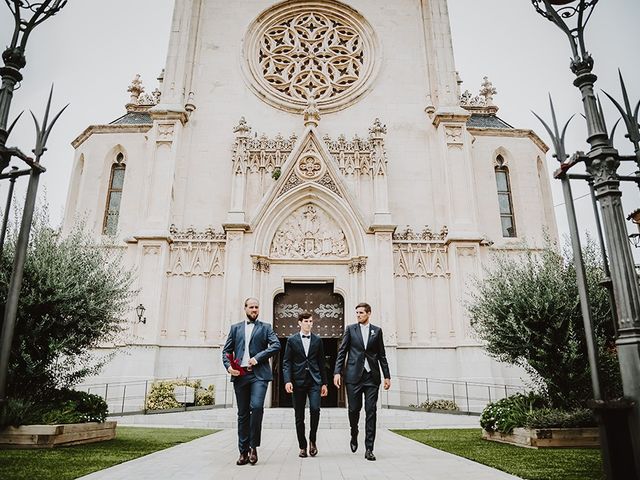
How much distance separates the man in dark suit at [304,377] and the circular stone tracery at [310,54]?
1645cm

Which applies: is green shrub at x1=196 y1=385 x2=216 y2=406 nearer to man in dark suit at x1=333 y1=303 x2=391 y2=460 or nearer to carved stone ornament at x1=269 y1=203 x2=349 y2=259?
carved stone ornament at x1=269 y1=203 x2=349 y2=259

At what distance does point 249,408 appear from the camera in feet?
22.1

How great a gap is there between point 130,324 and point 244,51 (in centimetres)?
1355

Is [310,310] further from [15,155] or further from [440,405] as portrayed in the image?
[15,155]

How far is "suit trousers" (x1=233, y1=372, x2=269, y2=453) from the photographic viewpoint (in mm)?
6497

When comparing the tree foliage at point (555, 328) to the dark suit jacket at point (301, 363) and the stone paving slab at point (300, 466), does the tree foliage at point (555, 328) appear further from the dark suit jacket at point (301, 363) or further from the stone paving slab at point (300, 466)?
the dark suit jacket at point (301, 363)

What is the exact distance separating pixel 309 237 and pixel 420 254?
14.7 feet

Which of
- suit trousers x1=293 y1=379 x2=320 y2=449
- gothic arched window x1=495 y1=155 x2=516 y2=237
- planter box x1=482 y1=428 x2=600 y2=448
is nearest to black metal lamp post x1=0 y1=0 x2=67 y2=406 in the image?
suit trousers x1=293 y1=379 x2=320 y2=449

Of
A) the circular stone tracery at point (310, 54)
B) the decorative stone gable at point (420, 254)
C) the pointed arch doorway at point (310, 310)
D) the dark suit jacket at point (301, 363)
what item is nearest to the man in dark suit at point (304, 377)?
the dark suit jacket at point (301, 363)

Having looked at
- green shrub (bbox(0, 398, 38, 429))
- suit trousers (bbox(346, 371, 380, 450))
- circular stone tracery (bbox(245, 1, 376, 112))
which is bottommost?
green shrub (bbox(0, 398, 38, 429))

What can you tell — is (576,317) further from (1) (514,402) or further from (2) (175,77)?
(2) (175,77)

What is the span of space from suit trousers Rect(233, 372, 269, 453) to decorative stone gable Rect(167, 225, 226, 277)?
12.5 metres

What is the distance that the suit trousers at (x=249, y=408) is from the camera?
6.50m

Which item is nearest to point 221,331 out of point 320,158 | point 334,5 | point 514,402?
point 320,158
